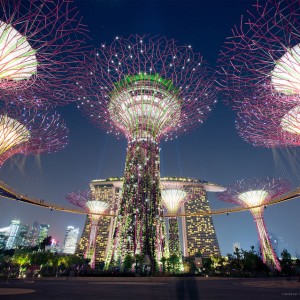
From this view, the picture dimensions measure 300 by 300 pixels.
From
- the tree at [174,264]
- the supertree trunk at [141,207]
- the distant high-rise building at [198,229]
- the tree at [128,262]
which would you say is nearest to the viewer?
the tree at [128,262]

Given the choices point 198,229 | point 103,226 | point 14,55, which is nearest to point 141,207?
point 14,55

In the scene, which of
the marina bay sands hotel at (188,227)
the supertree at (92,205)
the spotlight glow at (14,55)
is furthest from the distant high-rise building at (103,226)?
the spotlight glow at (14,55)

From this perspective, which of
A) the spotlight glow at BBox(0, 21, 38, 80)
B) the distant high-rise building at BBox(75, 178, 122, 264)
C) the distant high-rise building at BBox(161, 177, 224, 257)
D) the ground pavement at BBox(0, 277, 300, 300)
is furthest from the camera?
the distant high-rise building at BBox(161, 177, 224, 257)

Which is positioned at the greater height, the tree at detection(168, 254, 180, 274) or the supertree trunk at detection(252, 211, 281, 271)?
the supertree trunk at detection(252, 211, 281, 271)

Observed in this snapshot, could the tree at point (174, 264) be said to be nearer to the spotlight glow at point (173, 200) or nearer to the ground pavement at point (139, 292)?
the spotlight glow at point (173, 200)

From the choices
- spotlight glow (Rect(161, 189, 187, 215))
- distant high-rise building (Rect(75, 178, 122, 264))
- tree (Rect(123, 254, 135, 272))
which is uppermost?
distant high-rise building (Rect(75, 178, 122, 264))

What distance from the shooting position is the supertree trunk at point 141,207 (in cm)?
2619

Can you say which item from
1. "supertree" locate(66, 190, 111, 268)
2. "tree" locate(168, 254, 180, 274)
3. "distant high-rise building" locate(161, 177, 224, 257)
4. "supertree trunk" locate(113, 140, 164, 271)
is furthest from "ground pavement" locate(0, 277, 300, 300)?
"distant high-rise building" locate(161, 177, 224, 257)

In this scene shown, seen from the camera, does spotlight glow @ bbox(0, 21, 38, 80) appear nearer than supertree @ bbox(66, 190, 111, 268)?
Yes

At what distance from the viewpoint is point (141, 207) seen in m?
27.1

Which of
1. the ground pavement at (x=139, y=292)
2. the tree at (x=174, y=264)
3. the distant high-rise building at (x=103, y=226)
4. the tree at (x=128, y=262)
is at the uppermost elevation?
the distant high-rise building at (x=103, y=226)

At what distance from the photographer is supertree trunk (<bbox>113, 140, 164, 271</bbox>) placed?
26188mm

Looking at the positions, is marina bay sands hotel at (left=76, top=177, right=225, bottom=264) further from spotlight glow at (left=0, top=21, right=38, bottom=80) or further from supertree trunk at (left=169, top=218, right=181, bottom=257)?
spotlight glow at (left=0, top=21, right=38, bottom=80)

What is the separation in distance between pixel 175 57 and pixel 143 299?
20.7m
